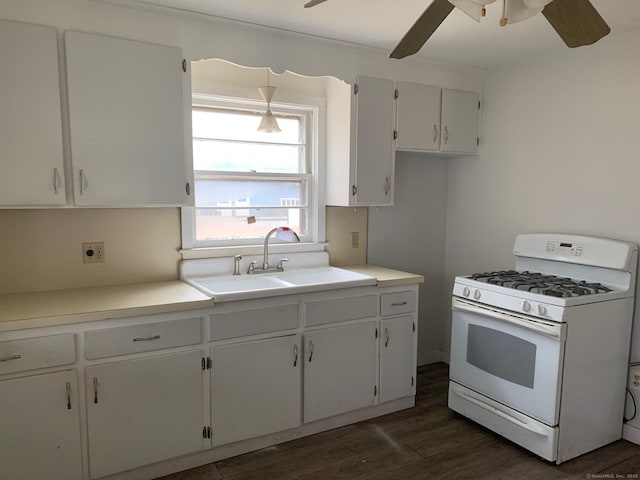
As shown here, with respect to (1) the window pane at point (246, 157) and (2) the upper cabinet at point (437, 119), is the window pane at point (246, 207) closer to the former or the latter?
(1) the window pane at point (246, 157)

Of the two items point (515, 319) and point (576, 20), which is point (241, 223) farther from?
point (576, 20)

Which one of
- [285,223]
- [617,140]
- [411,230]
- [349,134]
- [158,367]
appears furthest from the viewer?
[411,230]

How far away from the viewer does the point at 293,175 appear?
10.7 ft

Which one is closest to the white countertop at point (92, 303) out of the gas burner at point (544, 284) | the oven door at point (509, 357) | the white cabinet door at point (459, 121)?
the oven door at point (509, 357)

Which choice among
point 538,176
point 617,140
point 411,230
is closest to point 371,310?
point 411,230

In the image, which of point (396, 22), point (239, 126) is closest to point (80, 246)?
point (239, 126)

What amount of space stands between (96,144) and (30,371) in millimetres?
1075

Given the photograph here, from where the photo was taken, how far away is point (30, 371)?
2.01m

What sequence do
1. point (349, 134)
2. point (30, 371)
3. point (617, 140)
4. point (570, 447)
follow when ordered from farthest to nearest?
1. point (349, 134)
2. point (617, 140)
3. point (570, 447)
4. point (30, 371)

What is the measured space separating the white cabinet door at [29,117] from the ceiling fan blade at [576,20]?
209 cm

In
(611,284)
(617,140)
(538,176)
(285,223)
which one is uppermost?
(617,140)

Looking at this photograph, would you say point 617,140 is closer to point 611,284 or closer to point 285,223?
point 611,284

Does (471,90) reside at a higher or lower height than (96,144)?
higher

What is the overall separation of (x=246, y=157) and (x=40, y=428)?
187cm
